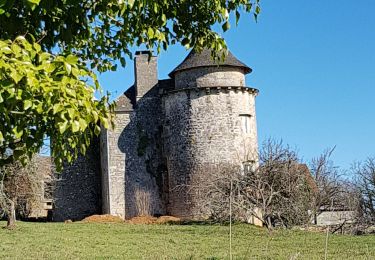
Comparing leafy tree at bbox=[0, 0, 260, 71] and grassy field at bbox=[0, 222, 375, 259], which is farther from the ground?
leafy tree at bbox=[0, 0, 260, 71]

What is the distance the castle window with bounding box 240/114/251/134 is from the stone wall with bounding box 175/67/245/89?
1948 mm

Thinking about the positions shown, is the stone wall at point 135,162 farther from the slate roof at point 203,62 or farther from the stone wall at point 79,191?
the slate roof at point 203,62

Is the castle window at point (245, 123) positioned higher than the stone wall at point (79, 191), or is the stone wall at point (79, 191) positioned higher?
the castle window at point (245, 123)

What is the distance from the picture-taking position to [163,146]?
36.2m

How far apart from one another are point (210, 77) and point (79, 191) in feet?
39.1

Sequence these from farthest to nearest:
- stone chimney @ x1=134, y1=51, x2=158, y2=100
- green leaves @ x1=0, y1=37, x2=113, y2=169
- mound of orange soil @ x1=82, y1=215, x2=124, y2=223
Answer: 1. stone chimney @ x1=134, y1=51, x2=158, y2=100
2. mound of orange soil @ x1=82, y1=215, x2=124, y2=223
3. green leaves @ x1=0, y1=37, x2=113, y2=169

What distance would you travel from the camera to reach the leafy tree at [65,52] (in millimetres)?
4027

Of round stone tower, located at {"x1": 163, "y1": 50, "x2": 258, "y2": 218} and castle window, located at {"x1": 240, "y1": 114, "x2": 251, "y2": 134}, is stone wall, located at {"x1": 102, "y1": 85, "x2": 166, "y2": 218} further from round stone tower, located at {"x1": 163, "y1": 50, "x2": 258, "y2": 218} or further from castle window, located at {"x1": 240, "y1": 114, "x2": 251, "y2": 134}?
castle window, located at {"x1": 240, "y1": 114, "x2": 251, "y2": 134}

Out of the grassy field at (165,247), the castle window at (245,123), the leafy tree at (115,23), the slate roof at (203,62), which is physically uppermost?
the slate roof at (203,62)

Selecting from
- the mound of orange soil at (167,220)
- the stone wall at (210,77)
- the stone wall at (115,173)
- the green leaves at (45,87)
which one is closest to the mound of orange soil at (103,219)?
the stone wall at (115,173)

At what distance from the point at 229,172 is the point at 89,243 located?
1388 centimetres

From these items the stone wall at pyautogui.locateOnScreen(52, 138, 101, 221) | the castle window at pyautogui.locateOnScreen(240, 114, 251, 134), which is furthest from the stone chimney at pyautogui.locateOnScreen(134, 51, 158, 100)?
the castle window at pyautogui.locateOnScreen(240, 114, 251, 134)

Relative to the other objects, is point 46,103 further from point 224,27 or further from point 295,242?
point 295,242

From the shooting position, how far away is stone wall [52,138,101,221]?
38500 mm
